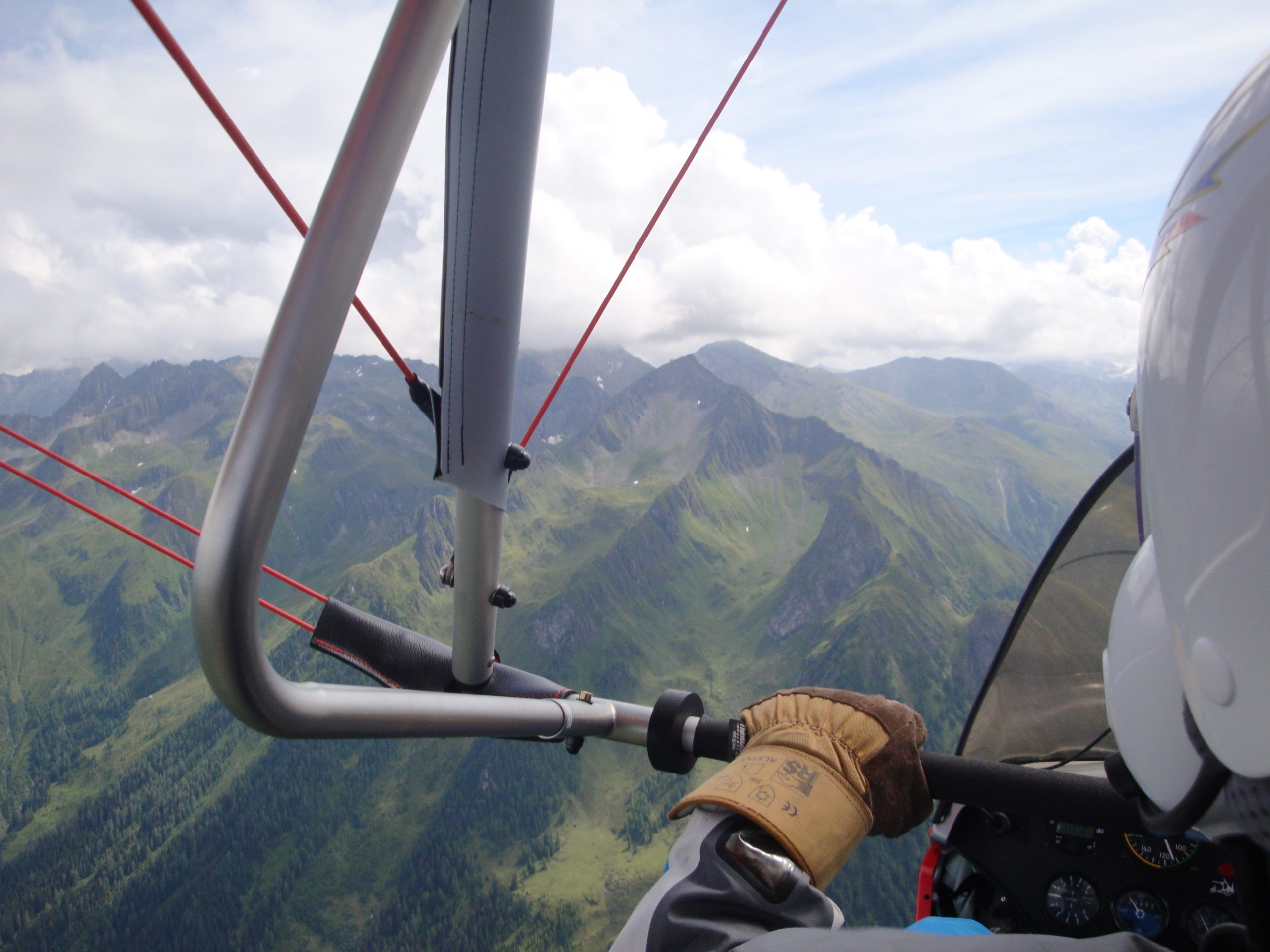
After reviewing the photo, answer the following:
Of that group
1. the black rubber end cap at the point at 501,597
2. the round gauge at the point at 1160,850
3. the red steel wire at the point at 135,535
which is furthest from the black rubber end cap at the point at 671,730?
the round gauge at the point at 1160,850

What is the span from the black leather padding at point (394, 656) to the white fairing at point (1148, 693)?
91.2 inches

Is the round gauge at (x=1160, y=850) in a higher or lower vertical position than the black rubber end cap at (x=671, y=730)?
lower

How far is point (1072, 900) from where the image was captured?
3766 millimetres

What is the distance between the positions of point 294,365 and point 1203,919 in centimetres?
462

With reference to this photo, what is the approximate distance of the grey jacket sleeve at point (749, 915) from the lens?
1.90 m

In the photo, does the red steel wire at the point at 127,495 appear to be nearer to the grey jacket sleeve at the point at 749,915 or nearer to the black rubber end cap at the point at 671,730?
the black rubber end cap at the point at 671,730

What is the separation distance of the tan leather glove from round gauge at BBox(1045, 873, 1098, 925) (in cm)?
142

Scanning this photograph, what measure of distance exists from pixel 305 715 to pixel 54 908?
228573 mm

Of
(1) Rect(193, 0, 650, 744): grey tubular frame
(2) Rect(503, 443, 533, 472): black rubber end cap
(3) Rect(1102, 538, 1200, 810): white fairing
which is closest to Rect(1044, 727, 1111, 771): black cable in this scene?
(3) Rect(1102, 538, 1200, 810): white fairing

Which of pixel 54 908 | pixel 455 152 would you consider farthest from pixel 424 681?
pixel 54 908

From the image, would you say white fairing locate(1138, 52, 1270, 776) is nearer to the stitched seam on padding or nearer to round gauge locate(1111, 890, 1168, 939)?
round gauge locate(1111, 890, 1168, 939)

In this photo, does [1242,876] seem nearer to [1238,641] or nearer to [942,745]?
[1238,641]

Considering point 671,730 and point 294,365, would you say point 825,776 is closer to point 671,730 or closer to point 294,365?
point 671,730

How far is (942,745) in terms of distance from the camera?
6860 inches
